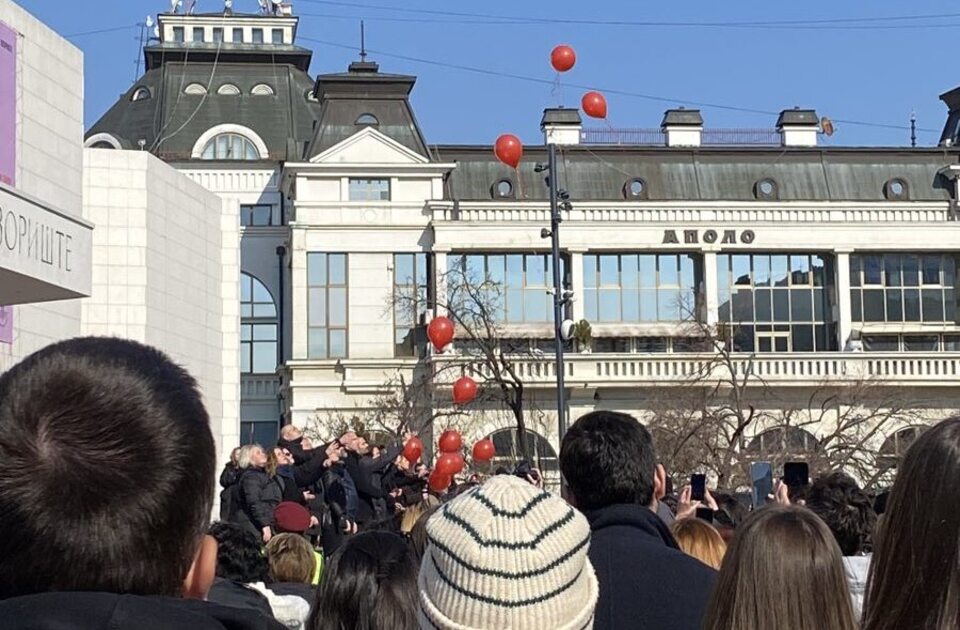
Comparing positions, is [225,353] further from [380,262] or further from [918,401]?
[918,401]

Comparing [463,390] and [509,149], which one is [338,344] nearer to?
[463,390]

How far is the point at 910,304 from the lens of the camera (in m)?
57.9

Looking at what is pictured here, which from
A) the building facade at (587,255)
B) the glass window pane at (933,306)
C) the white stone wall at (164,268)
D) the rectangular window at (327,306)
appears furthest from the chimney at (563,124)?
the white stone wall at (164,268)

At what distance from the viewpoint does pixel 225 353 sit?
1594 inches

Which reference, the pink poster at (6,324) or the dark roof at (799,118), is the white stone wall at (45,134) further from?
the dark roof at (799,118)

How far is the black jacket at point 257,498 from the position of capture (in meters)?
14.4

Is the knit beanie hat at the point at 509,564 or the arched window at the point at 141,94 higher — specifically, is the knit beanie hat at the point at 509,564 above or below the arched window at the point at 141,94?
below

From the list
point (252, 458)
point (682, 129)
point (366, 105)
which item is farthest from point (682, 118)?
point (252, 458)

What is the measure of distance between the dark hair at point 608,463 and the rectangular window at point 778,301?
51425 millimetres

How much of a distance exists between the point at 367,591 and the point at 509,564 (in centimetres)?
233

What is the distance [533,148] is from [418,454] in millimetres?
28968

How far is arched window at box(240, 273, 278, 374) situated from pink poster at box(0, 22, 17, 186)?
105ft

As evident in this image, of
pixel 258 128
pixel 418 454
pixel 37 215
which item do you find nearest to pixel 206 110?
pixel 258 128

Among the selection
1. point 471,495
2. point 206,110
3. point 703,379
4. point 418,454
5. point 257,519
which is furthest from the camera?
point 206,110
